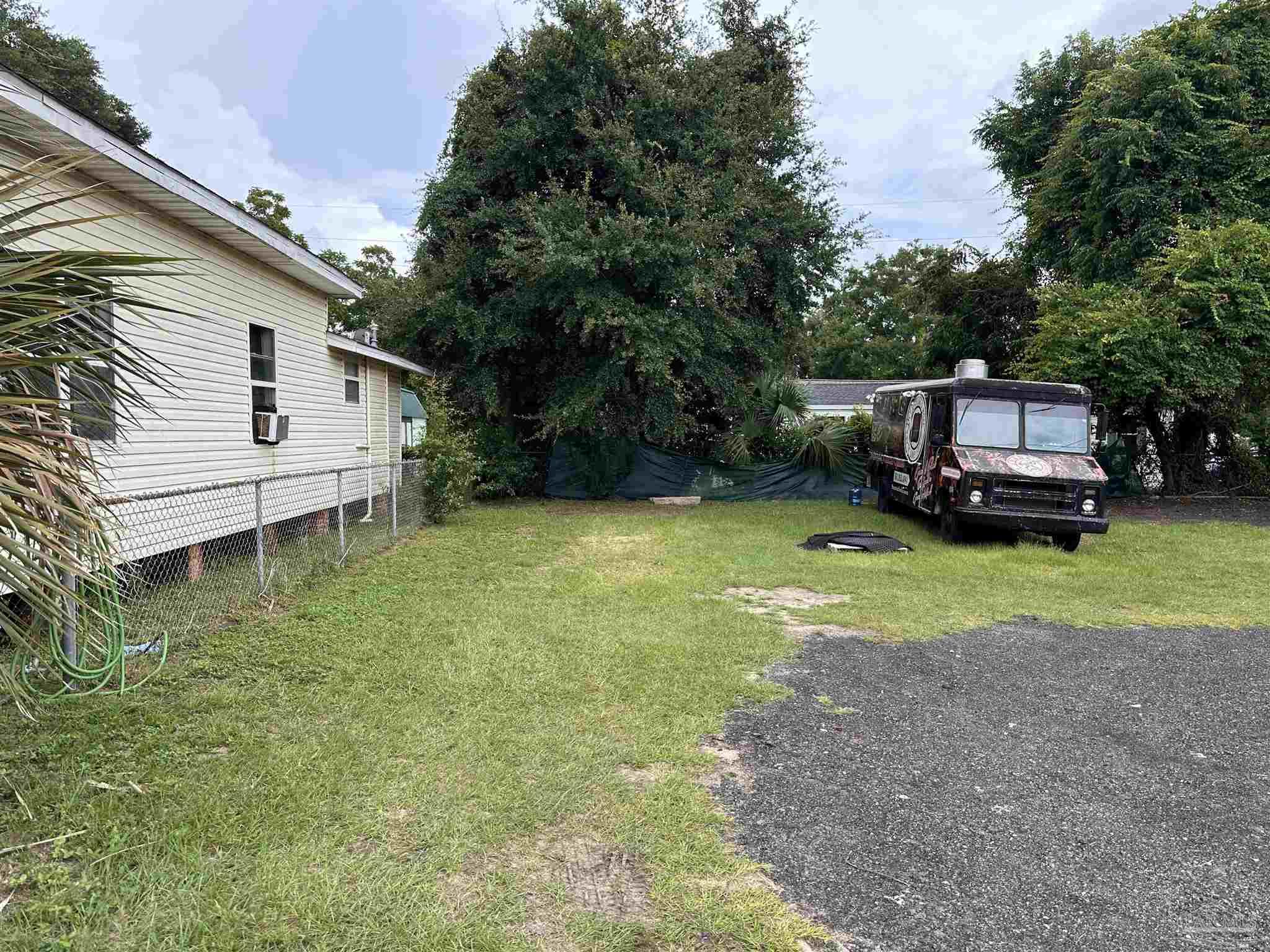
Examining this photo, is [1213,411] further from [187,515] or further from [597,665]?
[187,515]

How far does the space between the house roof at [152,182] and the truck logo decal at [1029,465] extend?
30.6 ft

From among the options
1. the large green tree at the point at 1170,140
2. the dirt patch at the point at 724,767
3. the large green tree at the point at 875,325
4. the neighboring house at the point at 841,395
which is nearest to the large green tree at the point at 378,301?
the dirt patch at the point at 724,767

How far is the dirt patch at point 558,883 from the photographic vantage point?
2363mm

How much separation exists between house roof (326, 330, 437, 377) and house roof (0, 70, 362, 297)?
1554 mm

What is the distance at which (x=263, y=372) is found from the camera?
8.99 m

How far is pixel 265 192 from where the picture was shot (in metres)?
30.8

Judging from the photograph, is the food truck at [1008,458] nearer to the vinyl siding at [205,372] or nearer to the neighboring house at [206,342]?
the neighboring house at [206,342]

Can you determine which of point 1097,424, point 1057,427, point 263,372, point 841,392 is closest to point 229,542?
point 263,372

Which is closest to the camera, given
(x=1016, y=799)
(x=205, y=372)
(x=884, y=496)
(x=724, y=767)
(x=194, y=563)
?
(x=1016, y=799)

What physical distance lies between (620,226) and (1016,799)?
11460 mm

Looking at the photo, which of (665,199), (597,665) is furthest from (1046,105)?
(597,665)

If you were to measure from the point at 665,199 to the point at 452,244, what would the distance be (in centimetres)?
483

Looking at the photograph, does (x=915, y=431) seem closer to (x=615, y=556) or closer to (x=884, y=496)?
(x=884, y=496)

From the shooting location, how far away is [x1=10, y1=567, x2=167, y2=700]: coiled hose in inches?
125
